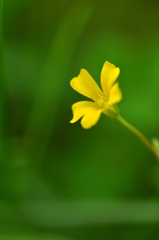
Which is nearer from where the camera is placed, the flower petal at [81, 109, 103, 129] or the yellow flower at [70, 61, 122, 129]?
the flower petal at [81, 109, 103, 129]

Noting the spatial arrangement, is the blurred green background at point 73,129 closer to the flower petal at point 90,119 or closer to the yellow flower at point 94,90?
the yellow flower at point 94,90

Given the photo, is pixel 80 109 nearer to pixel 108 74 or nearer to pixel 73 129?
pixel 108 74

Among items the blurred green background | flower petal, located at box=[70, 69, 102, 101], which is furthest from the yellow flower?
the blurred green background

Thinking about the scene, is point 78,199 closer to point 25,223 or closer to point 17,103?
point 25,223

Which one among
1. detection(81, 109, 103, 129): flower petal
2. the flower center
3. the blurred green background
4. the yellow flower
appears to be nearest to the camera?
detection(81, 109, 103, 129): flower petal

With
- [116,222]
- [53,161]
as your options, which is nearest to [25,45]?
[53,161]

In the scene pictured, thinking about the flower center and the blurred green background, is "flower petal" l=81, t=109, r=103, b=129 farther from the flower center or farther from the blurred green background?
the blurred green background

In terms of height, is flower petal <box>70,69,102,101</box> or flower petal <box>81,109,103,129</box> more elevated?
flower petal <box>70,69,102,101</box>

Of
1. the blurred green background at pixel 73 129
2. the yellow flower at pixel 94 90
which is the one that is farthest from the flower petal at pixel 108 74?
the blurred green background at pixel 73 129
